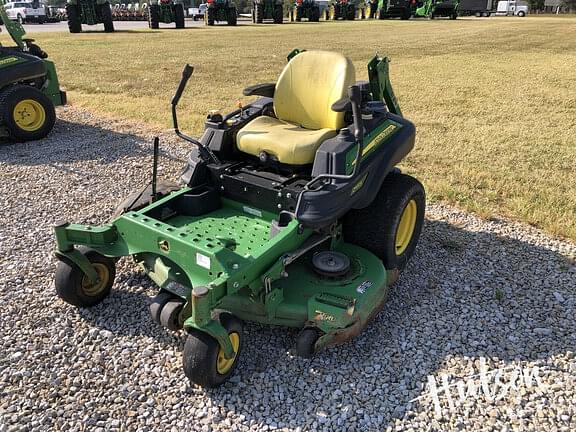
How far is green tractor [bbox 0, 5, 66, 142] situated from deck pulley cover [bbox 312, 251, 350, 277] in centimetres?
500

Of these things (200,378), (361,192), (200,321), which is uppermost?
(361,192)

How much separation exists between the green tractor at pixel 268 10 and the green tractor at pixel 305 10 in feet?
8.39

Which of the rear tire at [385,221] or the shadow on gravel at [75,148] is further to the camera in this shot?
the shadow on gravel at [75,148]

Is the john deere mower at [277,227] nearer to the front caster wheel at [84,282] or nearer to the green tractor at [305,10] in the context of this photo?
the front caster wheel at [84,282]

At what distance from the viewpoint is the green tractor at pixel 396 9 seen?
33094 mm

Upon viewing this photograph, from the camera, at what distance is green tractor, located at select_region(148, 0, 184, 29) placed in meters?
23.8

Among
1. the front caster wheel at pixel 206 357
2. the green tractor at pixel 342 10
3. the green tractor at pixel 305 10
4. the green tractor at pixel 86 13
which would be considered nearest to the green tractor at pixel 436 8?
the green tractor at pixel 342 10

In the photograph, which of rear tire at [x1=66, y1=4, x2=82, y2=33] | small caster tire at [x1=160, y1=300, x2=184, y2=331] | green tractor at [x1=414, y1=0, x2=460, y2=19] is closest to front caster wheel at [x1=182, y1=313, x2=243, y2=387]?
small caster tire at [x1=160, y1=300, x2=184, y2=331]

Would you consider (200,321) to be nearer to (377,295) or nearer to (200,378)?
(200,378)

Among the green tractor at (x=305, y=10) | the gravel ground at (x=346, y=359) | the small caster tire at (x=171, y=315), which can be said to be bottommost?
the gravel ground at (x=346, y=359)

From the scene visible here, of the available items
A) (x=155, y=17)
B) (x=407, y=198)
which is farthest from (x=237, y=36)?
(x=407, y=198)

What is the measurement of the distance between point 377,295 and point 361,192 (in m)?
0.65

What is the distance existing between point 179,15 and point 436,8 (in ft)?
58.8

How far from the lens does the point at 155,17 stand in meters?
23.9
